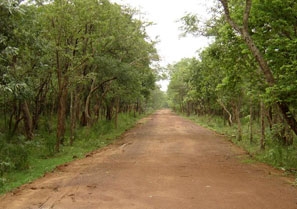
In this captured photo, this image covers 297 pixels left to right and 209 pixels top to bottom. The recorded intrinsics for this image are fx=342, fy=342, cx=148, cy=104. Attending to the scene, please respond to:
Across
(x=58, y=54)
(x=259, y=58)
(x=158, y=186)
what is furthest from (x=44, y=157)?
(x=259, y=58)

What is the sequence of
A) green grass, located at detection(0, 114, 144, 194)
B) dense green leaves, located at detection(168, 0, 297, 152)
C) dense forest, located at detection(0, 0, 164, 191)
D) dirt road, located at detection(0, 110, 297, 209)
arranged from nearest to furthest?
dirt road, located at detection(0, 110, 297, 209), green grass, located at detection(0, 114, 144, 194), dense green leaves, located at detection(168, 0, 297, 152), dense forest, located at detection(0, 0, 164, 191)

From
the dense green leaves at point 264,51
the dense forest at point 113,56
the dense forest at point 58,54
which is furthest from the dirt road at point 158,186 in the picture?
the dense green leaves at point 264,51

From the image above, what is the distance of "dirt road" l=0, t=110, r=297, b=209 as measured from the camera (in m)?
6.95

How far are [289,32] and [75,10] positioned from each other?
849 cm

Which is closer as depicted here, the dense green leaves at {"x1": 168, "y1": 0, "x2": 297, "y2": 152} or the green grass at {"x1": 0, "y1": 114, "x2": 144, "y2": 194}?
the green grass at {"x1": 0, "y1": 114, "x2": 144, "y2": 194}

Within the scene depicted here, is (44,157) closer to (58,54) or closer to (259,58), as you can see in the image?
(58,54)

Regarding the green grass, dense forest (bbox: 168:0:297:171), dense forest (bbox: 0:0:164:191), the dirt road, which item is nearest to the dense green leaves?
dense forest (bbox: 168:0:297:171)

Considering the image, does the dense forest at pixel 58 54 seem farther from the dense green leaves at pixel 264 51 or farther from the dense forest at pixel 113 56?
the dense green leaves at pixel 264 51

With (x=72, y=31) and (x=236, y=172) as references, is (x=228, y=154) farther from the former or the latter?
(x=72, y=31)

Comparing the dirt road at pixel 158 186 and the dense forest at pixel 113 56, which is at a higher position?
the dense forest at pixel 113 56

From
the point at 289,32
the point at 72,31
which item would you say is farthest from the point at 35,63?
the point at 289,32

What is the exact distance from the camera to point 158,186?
8.36 meters

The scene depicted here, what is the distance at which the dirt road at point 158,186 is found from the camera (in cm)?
695

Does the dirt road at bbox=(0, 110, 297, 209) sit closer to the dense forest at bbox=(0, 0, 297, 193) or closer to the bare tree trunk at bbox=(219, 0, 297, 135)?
the dense forest at bbox=(0, 0, 297, 193)
